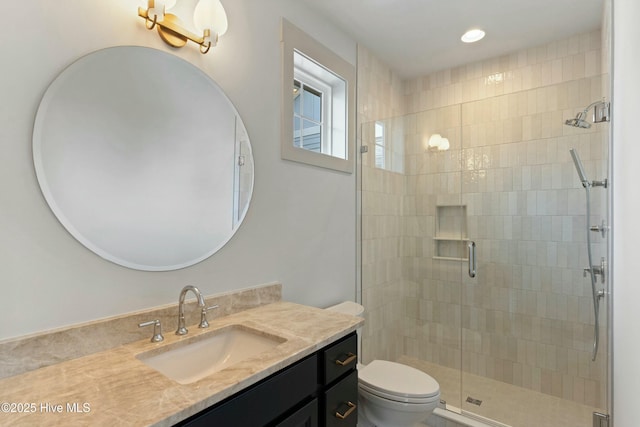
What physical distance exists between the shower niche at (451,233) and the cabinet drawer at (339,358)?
1485 mm

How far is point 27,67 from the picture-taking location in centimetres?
98

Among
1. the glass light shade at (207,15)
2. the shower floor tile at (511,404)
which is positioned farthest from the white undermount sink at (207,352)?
the shower floor tile at (511,404)

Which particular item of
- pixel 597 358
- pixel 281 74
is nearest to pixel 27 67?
pixel 281 74

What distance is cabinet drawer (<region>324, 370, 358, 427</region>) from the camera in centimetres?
122

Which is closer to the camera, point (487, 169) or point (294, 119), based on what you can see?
point (294, 119)

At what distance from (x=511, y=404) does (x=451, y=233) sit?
1.24 metres

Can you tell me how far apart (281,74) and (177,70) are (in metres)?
0.63

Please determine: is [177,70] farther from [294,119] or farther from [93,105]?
[294,119]

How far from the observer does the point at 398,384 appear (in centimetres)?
175

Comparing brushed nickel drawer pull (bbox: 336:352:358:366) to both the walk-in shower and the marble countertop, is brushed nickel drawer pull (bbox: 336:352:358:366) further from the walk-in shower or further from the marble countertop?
the walk-in shower

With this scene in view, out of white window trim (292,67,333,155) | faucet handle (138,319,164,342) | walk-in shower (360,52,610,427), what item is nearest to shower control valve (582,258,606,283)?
walk-in shower (360,52,610,427)

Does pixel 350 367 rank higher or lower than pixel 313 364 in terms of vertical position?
lower

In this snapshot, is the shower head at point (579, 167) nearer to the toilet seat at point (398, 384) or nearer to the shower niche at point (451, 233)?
the shower niche at point (451, 233)

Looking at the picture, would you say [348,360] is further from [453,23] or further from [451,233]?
[453,23]
